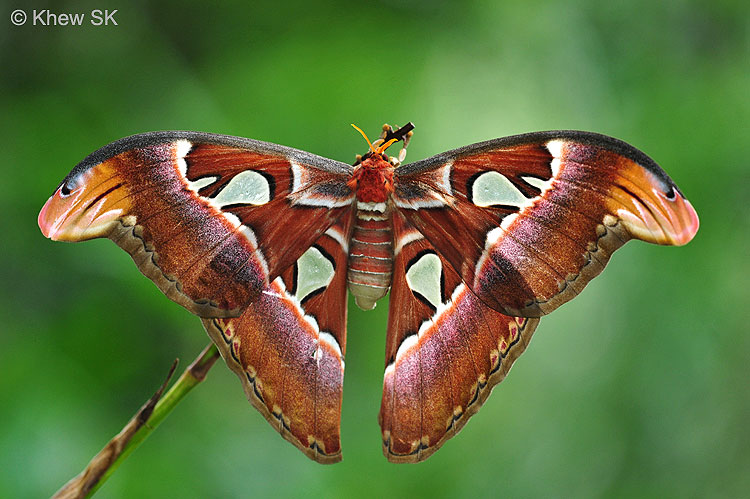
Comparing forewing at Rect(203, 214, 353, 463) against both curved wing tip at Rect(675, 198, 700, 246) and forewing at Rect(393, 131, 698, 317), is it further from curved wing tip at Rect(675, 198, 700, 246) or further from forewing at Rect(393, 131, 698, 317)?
curved wing tip at Rect(675, 198, 700, 246)

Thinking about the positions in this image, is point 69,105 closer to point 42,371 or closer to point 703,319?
point 42,371

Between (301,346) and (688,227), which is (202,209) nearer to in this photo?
(301,346)

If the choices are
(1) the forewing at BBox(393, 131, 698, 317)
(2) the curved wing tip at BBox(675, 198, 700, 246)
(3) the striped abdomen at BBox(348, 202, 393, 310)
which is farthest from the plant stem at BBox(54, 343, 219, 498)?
(2) the curved wing tip at BBox(675, 198, 700, 246)

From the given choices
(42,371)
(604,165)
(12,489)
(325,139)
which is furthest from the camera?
(325,139)

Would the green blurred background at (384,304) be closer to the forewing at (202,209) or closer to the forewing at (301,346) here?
the forewing at (301,346)

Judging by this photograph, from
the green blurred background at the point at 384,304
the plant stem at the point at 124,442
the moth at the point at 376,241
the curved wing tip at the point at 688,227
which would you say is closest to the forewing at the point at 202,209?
the moth at the point at 376,241

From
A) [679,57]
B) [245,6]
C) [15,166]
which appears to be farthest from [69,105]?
[679,57]
